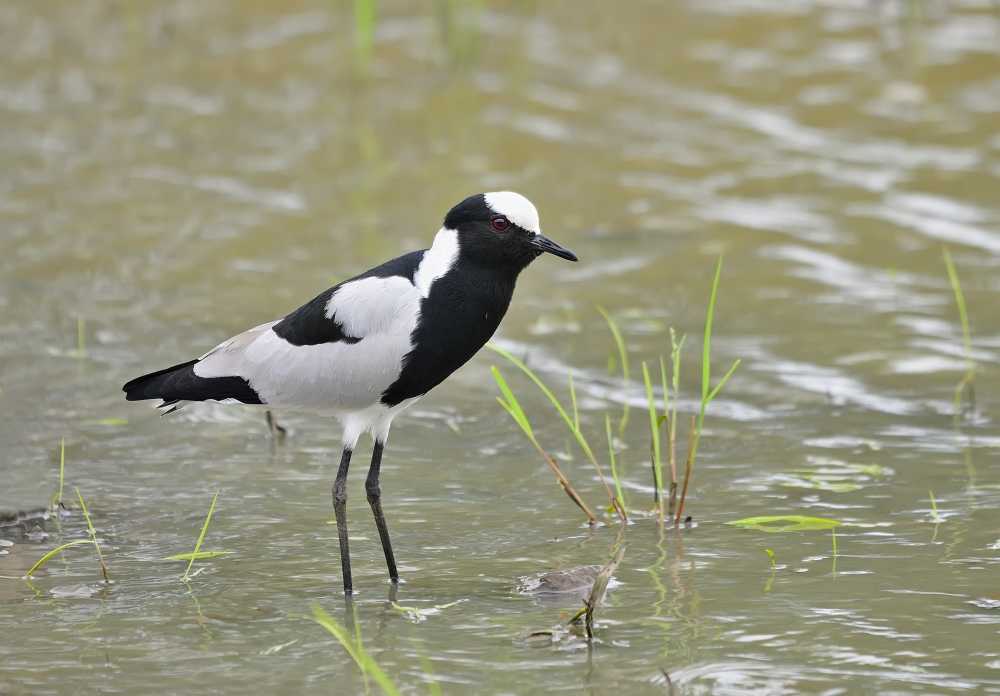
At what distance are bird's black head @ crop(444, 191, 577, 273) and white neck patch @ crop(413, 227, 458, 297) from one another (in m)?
0.03

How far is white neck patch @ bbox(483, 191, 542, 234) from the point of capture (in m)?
5.26

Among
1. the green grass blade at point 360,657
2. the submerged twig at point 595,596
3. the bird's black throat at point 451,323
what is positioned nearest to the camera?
the green grass blade at point 360,657

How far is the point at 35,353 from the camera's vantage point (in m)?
7.74

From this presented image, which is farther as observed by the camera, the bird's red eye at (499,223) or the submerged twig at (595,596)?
the bird's red eye at (499,223)

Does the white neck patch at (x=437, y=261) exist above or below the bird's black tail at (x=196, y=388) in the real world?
above

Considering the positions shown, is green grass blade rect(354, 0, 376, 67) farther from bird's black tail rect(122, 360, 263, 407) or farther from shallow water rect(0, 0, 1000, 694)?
bird's black tail rect(122, 360, 263, 407)

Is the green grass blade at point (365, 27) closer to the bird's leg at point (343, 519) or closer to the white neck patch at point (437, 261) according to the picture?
the white neck patch at point (437, 261)

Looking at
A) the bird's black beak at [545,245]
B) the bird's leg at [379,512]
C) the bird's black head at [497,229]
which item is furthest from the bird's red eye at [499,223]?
the bird's leg at [379,512]

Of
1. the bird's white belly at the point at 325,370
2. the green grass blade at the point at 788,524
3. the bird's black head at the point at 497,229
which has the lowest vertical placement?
the green grass blade at the point at 788,524

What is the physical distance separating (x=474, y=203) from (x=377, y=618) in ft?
4.67

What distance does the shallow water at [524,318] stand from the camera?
4.68m

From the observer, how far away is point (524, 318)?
855cm

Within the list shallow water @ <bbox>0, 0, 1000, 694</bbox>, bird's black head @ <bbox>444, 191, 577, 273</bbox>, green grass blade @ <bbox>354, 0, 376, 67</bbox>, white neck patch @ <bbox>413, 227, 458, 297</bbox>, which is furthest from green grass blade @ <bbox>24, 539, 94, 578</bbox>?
green grass blade @ <bbox>354, 0, 376, 67</bbox>

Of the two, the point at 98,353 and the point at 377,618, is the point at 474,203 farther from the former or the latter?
the point at 98,353
